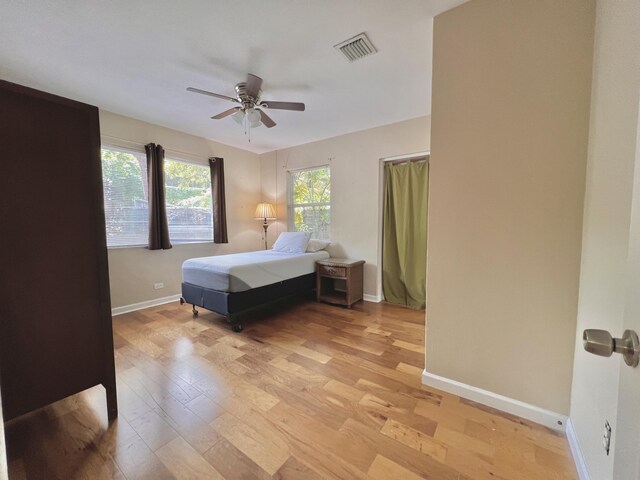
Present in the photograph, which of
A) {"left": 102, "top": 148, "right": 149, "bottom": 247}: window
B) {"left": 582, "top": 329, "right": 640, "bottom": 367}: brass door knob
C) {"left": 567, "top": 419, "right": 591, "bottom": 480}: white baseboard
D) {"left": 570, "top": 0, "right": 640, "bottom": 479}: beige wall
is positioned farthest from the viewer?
{"left": 102, "top": 148, "right": 149, "bottom": 247}: window

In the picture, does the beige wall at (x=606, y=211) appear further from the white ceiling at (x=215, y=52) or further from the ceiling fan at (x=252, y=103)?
the ceiling fan at (x=252, y=103)

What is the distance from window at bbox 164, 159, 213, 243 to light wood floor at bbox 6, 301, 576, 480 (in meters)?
1.94

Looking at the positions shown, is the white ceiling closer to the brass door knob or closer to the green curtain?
the green curtain

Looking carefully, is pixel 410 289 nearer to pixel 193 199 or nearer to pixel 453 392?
pixel 453 392

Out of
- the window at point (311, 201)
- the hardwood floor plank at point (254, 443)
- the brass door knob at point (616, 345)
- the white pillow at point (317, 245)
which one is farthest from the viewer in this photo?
the window at point (311, 201)

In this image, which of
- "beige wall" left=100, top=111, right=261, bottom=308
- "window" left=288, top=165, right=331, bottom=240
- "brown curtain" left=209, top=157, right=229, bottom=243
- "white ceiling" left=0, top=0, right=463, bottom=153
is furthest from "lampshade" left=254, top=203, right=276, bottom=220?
"white ceiling" left=0, top=0, right=463, bottom=153

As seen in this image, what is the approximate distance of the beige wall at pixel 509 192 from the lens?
1.25 m

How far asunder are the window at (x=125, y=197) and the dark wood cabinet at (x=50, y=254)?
2.11m

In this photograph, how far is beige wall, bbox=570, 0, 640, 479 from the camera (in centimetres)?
80

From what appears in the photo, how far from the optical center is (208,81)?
2285 millimetres

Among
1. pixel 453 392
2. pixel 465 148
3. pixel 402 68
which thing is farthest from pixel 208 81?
pixel 453 392

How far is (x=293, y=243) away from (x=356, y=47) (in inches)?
99.0

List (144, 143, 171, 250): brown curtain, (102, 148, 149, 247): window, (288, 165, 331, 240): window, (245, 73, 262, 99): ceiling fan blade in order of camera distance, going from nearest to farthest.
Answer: (245, 73, 262, 99): ceiling fan blade < (102, 148, 149, 247): window < (144, 143, 171, 250): brown curtain < (288, 165, 331, 240): window

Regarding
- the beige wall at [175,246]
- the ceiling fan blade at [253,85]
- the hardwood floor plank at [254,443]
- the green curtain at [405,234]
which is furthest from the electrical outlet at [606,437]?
the beige wall at [175,246]
